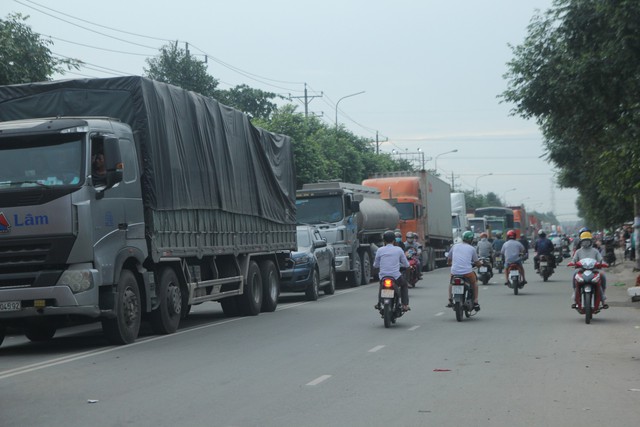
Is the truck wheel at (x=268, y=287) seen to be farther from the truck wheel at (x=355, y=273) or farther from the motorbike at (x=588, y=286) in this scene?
the truck wheel at (x=355, y=273)

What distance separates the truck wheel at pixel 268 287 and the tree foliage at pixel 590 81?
8296mm

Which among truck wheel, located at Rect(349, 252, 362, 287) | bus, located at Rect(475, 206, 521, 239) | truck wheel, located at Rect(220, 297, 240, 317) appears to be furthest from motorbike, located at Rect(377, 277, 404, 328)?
bus, located at Rect(475, 206, 521, 239)

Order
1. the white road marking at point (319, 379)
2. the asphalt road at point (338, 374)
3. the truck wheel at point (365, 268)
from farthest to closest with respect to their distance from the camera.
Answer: the truck wheel at point (365, 268) → the white road marking at point (319, 379) → the asphalt road at point (338, 374)

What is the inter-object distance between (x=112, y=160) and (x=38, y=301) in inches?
84.5

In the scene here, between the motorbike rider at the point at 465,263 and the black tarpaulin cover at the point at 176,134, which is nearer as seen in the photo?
the black tarpaulin cover at the point at 176,134

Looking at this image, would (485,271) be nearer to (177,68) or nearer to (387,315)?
(387,315)

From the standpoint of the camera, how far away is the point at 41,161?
1311cm

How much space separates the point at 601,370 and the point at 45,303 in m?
7.19

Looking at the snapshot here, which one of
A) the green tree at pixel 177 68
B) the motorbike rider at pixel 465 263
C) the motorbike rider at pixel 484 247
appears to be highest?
the green tree at pixel 177 68

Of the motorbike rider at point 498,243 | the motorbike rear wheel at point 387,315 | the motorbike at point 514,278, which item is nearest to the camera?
the motorbike rear wheel at point 387,315

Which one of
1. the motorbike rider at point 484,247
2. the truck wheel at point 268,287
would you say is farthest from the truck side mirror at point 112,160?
the motorbike rider at point 484,247

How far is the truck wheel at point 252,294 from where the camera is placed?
19438mm

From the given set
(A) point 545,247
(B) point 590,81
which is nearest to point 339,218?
(A) point 545,247

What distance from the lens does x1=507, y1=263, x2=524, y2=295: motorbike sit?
24.7 m
